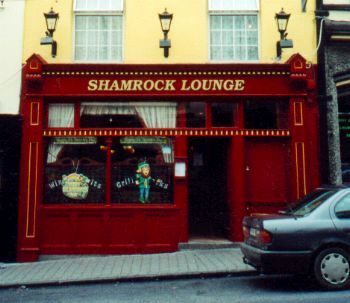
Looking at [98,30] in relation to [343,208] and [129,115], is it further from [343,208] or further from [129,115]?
[343,208]

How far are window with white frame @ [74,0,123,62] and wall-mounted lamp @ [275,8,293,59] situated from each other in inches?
150

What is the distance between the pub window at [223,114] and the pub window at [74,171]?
279 cm

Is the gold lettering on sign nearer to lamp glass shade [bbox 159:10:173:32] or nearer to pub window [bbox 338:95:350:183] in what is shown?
lamp glass shade [bbox 159:10:173:32]

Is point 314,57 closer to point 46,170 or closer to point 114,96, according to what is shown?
point 114,96

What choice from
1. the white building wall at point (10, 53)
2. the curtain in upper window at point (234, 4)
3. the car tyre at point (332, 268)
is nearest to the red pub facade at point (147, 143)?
the white building wall at point (10, 53)

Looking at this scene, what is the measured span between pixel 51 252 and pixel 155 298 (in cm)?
433

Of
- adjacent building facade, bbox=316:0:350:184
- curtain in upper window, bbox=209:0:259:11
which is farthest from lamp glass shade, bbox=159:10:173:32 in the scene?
adjacent building facade, bbox=316:0:350:184

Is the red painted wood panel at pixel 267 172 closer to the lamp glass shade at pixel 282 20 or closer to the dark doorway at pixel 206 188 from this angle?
the dark doorway at pixel 206 188

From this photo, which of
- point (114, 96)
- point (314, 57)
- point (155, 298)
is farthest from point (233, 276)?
point (314, 57)

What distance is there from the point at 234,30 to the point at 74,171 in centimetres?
521

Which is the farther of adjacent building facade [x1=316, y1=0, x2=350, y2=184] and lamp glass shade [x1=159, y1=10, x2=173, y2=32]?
adjacent building facade [x1=316, y1=0, x2=350, y2=184]

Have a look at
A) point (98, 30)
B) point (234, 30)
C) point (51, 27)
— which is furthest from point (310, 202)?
point (51, 27)

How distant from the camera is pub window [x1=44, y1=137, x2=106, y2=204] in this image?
36.2ft

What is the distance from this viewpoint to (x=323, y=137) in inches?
442
